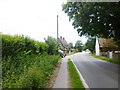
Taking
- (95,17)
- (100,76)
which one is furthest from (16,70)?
(95,17)

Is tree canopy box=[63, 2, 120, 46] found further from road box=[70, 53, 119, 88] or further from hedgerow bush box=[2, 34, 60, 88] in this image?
hedgerow bush box=[2, 34, 60, 88]

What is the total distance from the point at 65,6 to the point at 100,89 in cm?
1404

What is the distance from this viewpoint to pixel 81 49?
5172 inches

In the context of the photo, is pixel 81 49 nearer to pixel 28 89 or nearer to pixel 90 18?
pixel 90 18

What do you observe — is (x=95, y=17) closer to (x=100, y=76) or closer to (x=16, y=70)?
(x=100, y=76)

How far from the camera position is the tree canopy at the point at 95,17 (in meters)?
18.6

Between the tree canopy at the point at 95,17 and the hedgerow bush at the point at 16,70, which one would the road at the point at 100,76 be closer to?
the hedgerow bush at the point at 16,70

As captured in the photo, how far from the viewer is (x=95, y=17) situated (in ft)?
69.2

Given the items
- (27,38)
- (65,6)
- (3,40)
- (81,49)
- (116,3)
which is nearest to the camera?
(3,40)

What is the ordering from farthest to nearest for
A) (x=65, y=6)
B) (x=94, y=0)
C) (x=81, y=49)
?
(x=81, y=49), (x=65, y=6), (x=94, y=0)

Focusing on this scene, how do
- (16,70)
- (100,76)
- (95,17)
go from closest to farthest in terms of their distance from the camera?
(16,70) < (100,76) < (95,17)

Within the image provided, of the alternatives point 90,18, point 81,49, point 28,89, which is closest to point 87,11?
point 90,18

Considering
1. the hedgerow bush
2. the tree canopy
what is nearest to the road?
the hedgerow bush

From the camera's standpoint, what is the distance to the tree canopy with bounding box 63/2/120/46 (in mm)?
18600
